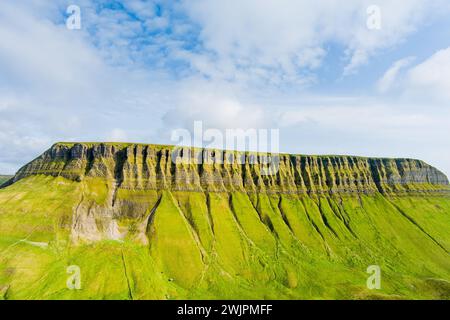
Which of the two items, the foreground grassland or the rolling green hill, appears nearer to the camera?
the foreground grassland

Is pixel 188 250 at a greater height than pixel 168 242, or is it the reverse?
pixel 168 242

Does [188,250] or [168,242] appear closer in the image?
[188,250]

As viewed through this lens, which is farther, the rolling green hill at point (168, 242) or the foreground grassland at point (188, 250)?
the rolling green hill at point (168, 242)

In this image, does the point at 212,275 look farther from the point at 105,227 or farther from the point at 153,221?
the point at 105,227
